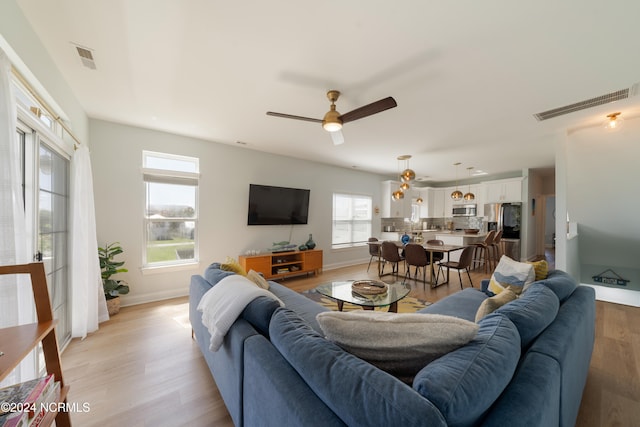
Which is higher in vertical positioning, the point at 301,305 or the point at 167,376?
the point at 301,305

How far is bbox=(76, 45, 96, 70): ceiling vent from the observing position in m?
1.97

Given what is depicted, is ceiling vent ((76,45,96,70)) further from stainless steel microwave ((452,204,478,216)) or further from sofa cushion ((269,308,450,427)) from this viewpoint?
stainless steel microwave ((452,204,478,216))

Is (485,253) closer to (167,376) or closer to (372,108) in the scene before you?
(372,108)

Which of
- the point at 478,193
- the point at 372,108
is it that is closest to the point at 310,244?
the point at 372,108

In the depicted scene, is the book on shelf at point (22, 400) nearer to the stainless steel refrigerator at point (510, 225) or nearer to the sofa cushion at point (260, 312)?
the sofa cushion at point (260, 312)

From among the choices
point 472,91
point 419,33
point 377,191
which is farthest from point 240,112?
point 377,191

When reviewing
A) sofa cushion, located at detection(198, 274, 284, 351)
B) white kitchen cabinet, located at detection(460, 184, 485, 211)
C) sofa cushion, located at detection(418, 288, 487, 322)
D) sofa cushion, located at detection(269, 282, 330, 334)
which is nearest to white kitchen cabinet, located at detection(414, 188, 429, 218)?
white kitchen cabinet, located at detection(460, 184, 485, 211)

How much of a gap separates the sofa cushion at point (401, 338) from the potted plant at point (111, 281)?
3484 millimetres

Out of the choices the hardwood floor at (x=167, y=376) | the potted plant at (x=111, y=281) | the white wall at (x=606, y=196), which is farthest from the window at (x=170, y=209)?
the white wall at (x=606, y=196)

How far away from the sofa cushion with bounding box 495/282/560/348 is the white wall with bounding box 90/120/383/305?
4.18 metres

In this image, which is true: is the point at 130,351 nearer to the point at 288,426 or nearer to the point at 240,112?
the point at 288,426

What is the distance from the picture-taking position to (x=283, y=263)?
190 inches

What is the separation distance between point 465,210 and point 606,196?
3924 millimetres

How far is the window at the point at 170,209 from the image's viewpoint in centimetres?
376
